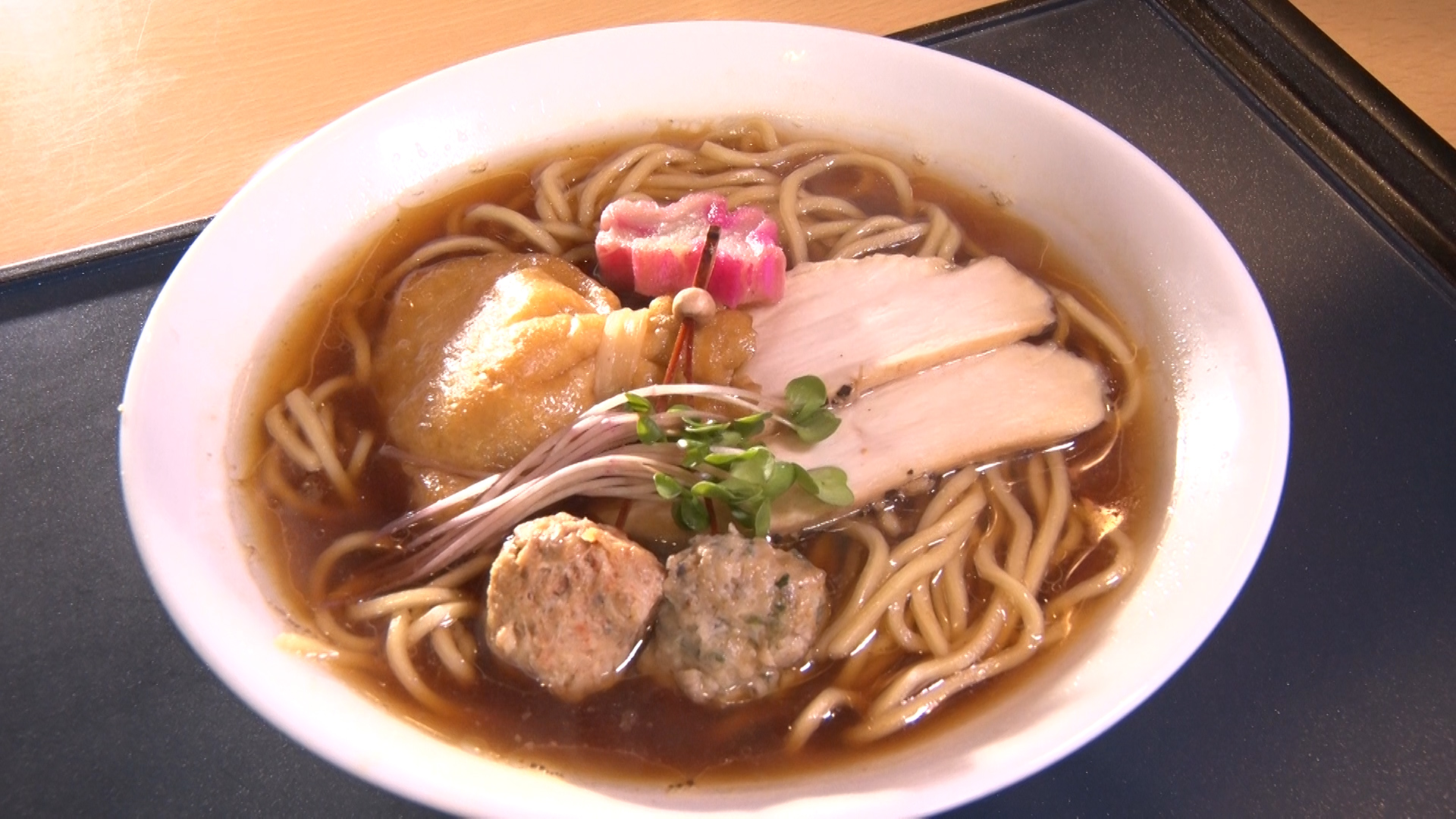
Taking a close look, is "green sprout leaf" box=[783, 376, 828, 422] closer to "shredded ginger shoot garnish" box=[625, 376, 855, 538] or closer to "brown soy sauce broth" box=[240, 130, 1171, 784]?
"shredded ginger shoot garnish" box=[625, 376, 855, 538]

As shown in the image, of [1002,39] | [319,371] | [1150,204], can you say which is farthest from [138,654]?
[1002,39]

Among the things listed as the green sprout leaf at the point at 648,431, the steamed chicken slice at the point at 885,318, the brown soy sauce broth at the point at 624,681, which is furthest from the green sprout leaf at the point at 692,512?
the steamed chicken slice at the point at 885,318

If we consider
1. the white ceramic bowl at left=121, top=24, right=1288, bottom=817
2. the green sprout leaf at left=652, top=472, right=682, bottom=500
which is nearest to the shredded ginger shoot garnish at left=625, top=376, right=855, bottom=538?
the green sprout leaf at left=652, top=472, right=682, bottom=500

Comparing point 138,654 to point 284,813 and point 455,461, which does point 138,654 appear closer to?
point 284,813

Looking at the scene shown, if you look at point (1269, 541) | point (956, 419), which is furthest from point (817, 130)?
point (1269, 541)

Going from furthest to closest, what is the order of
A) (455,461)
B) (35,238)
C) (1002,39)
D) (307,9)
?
1. (307,9)
2. (1002,39)
3. (35,238)
4. (455,461)

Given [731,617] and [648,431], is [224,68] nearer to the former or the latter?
[648,431]
